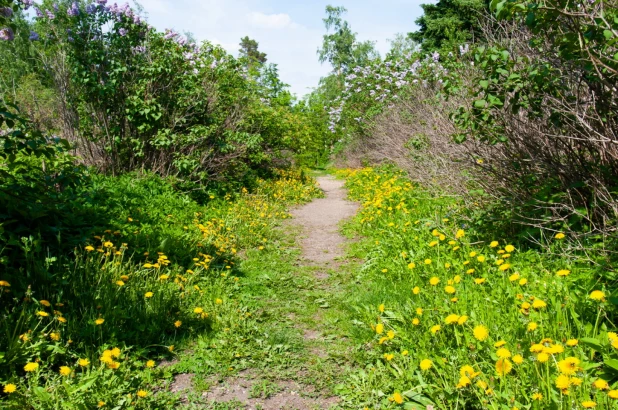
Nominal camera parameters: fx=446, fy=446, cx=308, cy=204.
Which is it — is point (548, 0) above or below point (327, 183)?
above

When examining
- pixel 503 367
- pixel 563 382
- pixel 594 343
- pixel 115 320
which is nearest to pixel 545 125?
pixel 594 343

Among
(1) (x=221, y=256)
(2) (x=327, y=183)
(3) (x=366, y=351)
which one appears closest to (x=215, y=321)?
(3) (x=366, y=351)

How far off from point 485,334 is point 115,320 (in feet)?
8.83

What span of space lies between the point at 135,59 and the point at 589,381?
8411mm

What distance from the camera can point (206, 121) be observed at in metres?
9.38

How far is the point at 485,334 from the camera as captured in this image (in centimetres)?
252

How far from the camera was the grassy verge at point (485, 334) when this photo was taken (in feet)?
7.68

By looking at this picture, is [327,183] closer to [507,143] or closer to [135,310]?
[507,143]

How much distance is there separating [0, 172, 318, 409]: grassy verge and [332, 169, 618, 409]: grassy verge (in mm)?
1068

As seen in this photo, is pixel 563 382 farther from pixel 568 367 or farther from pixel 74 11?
pixel 74 11

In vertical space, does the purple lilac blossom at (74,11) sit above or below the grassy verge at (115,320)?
above

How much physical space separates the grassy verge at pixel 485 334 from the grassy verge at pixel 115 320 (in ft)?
3.50

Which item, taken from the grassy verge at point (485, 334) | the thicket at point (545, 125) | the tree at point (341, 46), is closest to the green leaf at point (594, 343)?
the grassy verge at point (485, 334)

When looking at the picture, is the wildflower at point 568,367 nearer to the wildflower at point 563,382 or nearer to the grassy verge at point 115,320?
the wildflower at point 563,382
